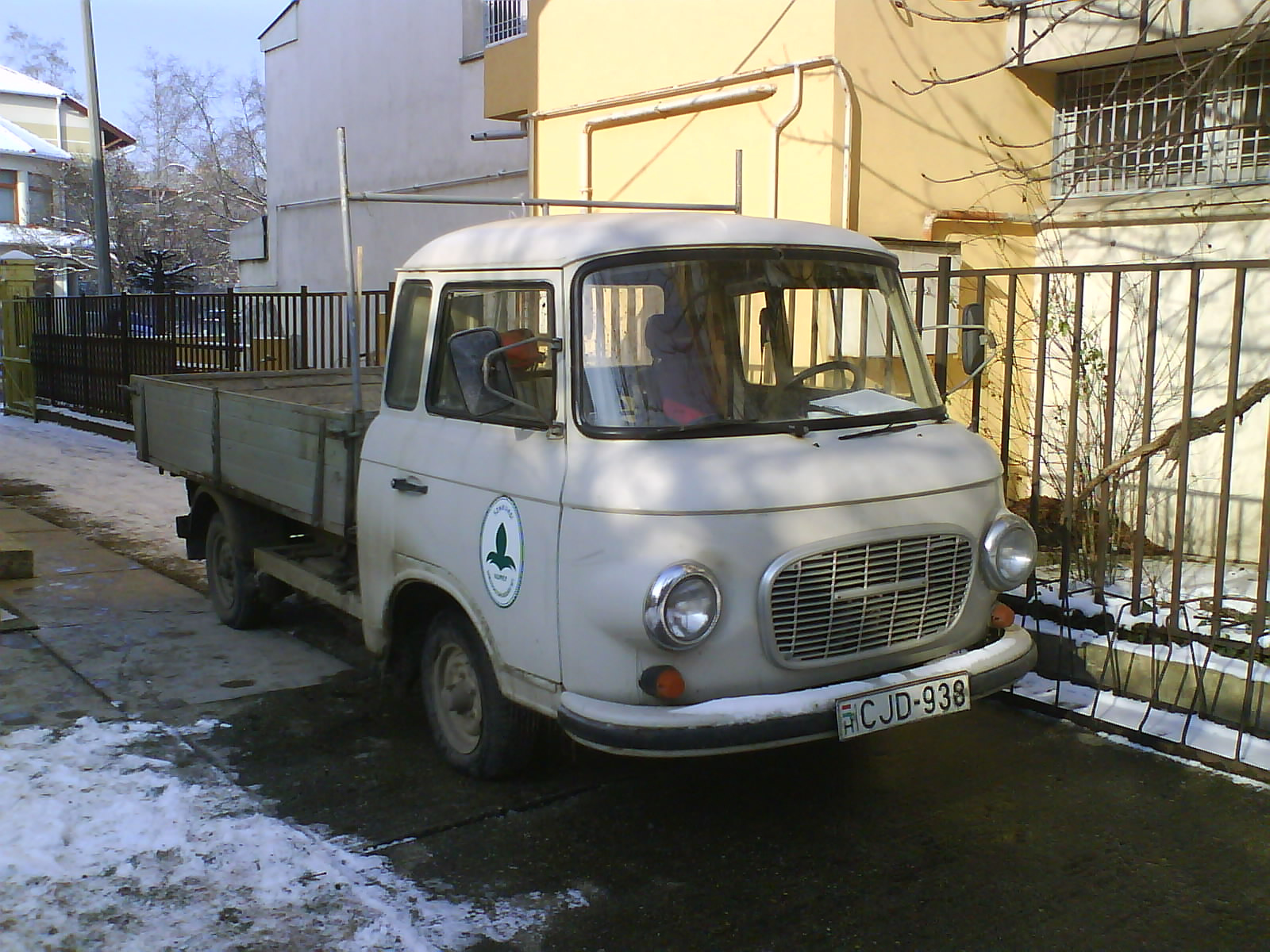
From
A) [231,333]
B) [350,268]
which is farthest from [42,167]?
[350,268]

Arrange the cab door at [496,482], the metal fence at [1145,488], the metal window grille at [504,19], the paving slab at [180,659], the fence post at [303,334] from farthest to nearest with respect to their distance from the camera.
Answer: the metal window grille at [504,19] → the fence post at [303,334] → the paving slab at [180,659] → the metal fence at [1145,488] → the cab door at [496,482]

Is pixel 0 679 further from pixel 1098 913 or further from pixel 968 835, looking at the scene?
pixel 1098 913

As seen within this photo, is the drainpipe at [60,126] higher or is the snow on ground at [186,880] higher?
the drainpipe at [60,126]

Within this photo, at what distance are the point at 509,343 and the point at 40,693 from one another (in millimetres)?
3139

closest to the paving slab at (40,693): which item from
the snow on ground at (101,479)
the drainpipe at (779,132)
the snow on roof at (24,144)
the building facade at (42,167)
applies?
the snow on ground at (101,479)

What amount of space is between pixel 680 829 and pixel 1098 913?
1408 millimetres

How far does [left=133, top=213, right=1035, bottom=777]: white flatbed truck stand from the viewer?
393 centimetres

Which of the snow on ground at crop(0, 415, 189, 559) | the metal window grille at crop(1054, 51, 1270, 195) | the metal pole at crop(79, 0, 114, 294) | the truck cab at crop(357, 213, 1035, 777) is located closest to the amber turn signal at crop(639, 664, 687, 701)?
the truck cab at crop(357, 213, 1035, 777)

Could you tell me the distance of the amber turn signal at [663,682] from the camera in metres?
3.89

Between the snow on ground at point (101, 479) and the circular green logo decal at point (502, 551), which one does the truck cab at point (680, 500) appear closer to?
the circular green logo decal at point (502, 551)

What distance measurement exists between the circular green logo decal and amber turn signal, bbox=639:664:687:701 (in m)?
0.61

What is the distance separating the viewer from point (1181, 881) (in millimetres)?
4035

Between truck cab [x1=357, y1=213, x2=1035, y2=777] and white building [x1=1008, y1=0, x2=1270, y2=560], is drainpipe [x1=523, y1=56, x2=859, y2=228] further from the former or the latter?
truck cab [x1=357, y1=213, x2=1035, y2=777]

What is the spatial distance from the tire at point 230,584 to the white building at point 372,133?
8310mm
